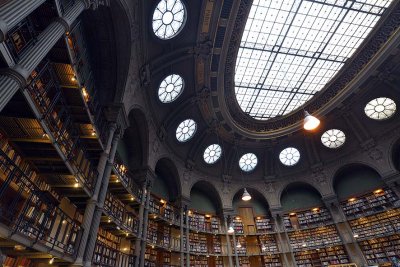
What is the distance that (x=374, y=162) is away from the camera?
16.6 meters

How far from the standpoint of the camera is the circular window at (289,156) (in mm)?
19859

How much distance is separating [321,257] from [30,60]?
733 inches

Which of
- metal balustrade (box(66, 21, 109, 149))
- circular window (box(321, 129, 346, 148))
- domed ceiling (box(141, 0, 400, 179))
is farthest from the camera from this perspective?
circular window (box(321, 129, 346, 148))

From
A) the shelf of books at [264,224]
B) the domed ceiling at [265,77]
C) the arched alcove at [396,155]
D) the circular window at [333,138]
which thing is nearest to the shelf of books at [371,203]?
the arched alcove at [396,155]

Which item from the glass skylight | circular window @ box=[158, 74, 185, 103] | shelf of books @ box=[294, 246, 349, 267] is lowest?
shelf of books @ box=[294, 246, 349, 267]

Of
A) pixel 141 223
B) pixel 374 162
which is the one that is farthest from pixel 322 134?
pixel 141 223

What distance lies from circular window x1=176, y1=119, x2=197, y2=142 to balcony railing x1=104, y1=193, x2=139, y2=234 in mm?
6480

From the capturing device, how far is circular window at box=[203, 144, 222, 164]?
18.7 m

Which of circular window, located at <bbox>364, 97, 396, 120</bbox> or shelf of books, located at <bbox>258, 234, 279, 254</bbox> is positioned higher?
circular window, located at <bbox>364, 97, 396, 120</bbox>

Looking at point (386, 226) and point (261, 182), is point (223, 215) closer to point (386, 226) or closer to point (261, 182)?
point (261, 182)

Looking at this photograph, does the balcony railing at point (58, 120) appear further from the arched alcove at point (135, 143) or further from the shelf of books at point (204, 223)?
the shelf of books at point (204, 223)

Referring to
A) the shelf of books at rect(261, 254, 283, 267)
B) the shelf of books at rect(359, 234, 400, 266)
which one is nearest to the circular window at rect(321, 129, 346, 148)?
the shelf of books at rect(359, 234, 400, 266)

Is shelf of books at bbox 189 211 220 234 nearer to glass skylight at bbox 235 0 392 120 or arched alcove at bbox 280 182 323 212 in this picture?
arched alcove at bbox 280 182 323 212

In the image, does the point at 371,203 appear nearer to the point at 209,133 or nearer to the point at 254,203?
the point at 254,203
